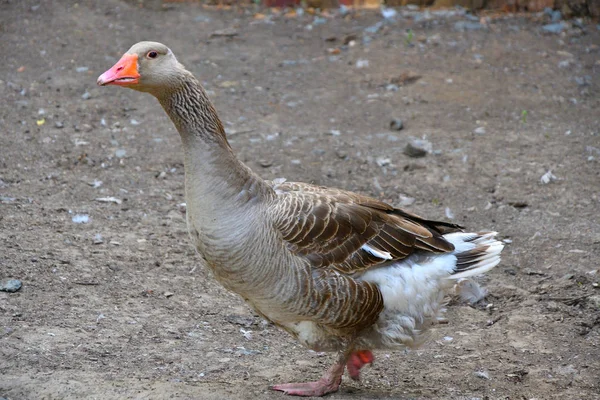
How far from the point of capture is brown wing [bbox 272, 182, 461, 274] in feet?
14.0

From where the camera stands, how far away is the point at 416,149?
25.4ft

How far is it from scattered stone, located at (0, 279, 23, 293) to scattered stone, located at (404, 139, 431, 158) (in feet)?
13.3

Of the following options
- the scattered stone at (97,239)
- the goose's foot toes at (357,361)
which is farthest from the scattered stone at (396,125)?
the goose's foot toes at (357,361)

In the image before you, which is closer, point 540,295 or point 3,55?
point 540,295

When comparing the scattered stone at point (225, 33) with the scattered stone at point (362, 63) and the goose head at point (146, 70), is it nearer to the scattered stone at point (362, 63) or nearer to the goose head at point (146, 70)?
the scattered stone at point (362, 63)

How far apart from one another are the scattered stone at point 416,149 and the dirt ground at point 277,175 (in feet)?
0.26

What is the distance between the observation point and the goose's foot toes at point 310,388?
4.45 meters

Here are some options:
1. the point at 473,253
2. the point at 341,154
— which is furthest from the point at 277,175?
the point at 473,253

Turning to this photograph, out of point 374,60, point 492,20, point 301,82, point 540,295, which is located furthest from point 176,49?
point 540,295

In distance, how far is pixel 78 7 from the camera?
10.8 metres

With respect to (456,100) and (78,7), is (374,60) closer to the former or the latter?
(456,100)

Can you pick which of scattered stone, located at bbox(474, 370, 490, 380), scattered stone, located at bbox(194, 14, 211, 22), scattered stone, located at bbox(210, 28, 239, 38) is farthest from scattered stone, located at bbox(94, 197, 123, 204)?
scattered stone, located at bbox(194, 14, 211, 22)

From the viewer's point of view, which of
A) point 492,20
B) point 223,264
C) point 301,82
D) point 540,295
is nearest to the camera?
point 223,264

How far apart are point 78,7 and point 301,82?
3.62m
